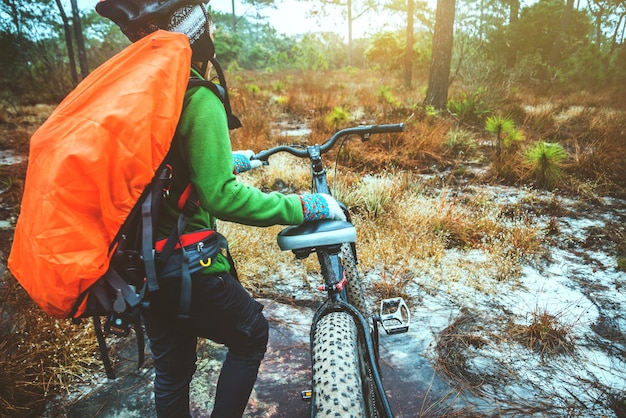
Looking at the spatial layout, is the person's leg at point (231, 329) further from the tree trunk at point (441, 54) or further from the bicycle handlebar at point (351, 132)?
the tree trunk at point (441, 54)

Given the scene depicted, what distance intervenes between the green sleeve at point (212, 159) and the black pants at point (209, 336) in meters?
0.29

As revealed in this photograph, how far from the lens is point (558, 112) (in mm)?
8500

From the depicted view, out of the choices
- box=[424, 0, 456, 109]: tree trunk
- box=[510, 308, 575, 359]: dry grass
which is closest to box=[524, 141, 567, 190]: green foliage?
box=[510, 308, 575, 359]: dry grass

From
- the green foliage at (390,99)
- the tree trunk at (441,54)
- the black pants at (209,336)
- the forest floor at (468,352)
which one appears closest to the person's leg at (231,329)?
the black pants at (209,336)

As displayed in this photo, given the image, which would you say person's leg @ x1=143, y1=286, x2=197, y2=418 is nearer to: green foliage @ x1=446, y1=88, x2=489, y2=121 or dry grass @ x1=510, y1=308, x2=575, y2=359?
dry grass @ x1=510, y1=308, x2=575, y2=359

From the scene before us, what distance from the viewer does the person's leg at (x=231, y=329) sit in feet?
3.92

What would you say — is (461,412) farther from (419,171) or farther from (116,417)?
(419,171)

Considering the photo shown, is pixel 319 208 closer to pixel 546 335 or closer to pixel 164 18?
pixel 164 18

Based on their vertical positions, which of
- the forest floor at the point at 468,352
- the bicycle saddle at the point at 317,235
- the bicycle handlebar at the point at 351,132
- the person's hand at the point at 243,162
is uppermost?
the bicycle handlebar at the point at 351,132

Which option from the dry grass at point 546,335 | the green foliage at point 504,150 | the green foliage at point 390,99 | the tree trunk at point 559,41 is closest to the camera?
the dry grass at point 546,335

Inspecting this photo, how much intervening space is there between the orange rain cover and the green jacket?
0.07 meters

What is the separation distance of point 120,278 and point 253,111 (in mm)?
6798

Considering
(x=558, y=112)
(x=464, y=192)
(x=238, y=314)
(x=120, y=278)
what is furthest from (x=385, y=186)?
(x=558, y=112)

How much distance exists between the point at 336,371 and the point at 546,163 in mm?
4839
